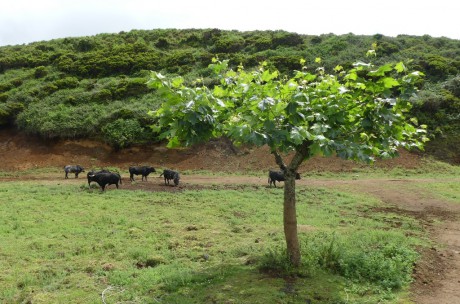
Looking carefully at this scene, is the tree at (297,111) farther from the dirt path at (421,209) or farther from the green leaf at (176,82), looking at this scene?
the dirt path at (421,209)

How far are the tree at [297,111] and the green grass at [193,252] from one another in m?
2.67

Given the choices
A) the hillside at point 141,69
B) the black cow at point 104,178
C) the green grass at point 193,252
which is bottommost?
the green grass at point 193,252

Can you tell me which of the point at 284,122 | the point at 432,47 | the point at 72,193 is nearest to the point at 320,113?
the point at 284,122

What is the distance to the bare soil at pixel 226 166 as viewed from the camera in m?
13.9

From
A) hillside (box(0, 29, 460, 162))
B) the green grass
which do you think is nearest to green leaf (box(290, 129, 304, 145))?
the green grass

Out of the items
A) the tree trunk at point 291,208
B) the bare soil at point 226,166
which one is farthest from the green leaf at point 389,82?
Result: the bare soil at point 226,166

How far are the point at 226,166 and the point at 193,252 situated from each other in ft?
62.6

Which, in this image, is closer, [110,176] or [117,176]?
[110,176]

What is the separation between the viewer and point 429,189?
21281 mm

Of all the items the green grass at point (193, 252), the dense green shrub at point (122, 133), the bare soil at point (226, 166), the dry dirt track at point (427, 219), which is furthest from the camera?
the dense green shrub at point (122, 133)

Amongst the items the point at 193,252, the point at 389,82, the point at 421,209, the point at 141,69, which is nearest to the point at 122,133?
the point at 141,69

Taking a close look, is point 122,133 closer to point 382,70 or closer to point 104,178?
point 104,178

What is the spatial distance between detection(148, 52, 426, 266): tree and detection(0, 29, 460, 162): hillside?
76.9ft

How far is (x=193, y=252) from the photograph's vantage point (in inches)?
419
